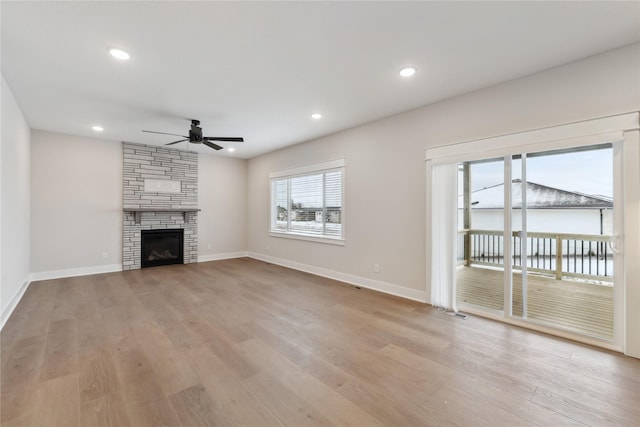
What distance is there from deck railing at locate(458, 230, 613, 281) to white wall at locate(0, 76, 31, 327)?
5799mm

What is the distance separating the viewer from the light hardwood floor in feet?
5.78

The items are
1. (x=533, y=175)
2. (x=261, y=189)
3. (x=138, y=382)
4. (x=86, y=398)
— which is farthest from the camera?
(x=261, y=189)

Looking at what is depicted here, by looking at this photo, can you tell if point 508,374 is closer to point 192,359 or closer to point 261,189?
point 192,359

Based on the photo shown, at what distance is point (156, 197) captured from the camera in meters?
6.41

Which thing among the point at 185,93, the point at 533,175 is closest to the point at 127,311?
the point at 185,93

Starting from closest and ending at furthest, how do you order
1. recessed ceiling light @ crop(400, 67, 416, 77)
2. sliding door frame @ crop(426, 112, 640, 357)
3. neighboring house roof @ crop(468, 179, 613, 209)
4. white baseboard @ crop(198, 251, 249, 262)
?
Result: sliding door frame @ crop(426, 112, 640, 357) < recessed ceiling light @ crop(400, 67, 416, 77) < neighboring house roof @ crop(468, 179, 613, 209) < white baseboard @ crop(198, 251, 249, 262)

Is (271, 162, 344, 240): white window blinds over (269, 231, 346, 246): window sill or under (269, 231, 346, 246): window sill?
over

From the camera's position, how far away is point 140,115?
430 cm

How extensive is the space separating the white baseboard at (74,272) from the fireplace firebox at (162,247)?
0.57 m

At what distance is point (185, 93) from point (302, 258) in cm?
373

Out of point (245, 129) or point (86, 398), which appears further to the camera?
point (245, 129)

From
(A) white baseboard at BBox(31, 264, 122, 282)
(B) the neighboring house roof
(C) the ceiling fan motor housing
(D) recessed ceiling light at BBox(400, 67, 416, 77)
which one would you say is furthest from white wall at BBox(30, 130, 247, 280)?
(B) the neighboring house roof

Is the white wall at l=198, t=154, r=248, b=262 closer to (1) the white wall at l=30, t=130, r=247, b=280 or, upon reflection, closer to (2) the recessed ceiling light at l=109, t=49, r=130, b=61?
(1) the white wall at l=30, t=130, r=247, b=280

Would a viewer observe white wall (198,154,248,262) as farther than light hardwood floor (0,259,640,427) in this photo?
Yes
